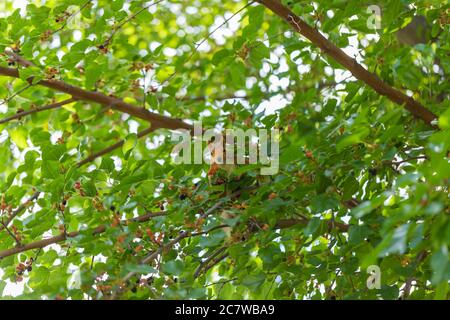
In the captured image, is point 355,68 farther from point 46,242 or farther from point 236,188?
point 46,242

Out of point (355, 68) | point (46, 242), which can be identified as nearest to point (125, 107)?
point (46, 242)


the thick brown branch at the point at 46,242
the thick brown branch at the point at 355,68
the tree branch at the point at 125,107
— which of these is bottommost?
the thick brown branch at the point at 46,242

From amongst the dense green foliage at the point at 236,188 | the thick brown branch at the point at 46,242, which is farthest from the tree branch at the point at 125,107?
the thick brown branch at the point at 46,242

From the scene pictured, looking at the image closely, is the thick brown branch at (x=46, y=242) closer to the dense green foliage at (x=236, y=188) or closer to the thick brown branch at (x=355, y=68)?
the dense green foliage at (x=236, y=188)

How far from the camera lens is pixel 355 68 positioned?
6.66 ft

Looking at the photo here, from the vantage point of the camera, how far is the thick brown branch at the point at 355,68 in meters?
1.96

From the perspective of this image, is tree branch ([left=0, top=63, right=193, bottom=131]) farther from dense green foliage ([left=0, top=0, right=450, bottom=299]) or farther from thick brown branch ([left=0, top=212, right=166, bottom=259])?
thick brown branch ([left=0, top=212, right=166, bottom=259])

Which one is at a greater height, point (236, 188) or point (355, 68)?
point (355, 68)

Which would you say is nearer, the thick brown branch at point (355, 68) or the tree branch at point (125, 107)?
the thick brown branch at point (355, 68)

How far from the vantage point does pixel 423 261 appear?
5.90 feet

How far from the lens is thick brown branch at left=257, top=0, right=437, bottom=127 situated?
1.96 m

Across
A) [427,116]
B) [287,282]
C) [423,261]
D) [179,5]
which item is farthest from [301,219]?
[179,5]

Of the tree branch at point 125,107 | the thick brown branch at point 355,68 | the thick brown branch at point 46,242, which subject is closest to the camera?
the thick brown branch at point 46,242

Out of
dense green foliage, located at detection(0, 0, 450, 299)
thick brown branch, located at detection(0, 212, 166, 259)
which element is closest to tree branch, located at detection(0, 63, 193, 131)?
dense green foliage, located at detection(0, 0, 450, 299)
